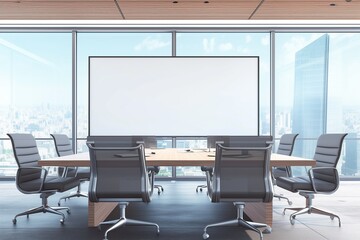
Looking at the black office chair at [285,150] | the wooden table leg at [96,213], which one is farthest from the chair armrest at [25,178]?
the black office chair at [285,150]

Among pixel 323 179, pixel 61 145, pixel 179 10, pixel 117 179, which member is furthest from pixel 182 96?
pixel 117 179

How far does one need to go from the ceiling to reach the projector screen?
33.2 inches

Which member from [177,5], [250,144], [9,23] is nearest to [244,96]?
[177,5]

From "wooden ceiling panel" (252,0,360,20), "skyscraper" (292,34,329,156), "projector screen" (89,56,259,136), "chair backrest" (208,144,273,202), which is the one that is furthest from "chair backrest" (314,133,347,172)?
"skyscraper" (292,34,329,156)

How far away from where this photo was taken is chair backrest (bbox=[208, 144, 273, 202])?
3.12 meters

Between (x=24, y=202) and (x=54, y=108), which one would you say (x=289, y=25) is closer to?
(x=54, y=108)

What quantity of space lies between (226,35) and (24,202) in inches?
202

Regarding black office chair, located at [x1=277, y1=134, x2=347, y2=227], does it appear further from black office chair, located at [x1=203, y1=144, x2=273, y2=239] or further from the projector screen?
the projector screen

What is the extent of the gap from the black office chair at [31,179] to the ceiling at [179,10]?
2615 mm

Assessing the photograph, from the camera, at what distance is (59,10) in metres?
5.81

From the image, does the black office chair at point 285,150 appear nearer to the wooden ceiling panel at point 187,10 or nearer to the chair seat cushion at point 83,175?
the wooden ceiling panel at point 187,10

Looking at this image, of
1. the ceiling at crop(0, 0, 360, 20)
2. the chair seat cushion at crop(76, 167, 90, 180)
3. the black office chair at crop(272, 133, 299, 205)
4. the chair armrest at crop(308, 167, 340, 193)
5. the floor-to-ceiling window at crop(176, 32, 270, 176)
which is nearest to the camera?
the chair armrest at crop(308, 167, 340, 193)

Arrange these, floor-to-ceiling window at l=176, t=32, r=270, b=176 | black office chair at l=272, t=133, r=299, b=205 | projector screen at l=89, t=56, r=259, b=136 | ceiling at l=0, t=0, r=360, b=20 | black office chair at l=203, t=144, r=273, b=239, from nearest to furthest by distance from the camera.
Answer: black office chair at l=203, t=144, r=273, b=239
black office chair at l=272, t=133, r=299, b=205
ceiling at l=0, t=0, r=360, b=20
projector screen at l=89, t=56, r=259, b=136
floor-to-ceiling window at l=176, t=32, r=270, b=176

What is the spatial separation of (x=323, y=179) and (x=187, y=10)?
3.56 metres
